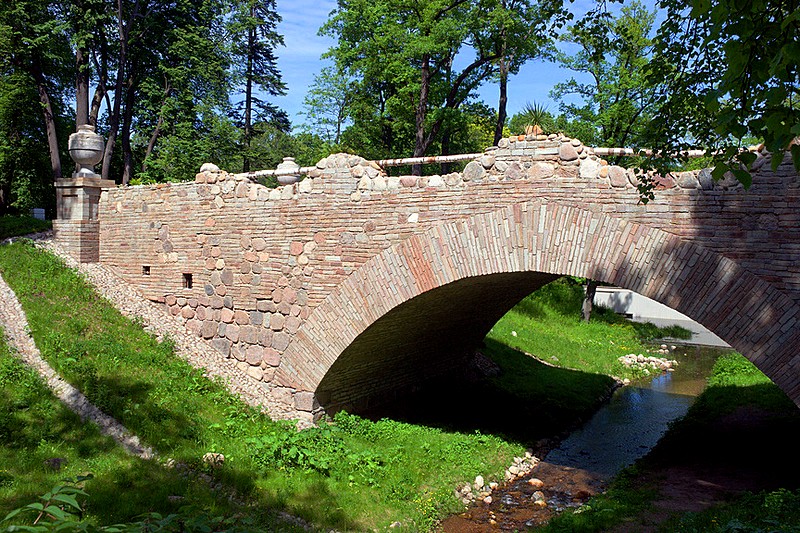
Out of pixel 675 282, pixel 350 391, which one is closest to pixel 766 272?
pixel 675 282

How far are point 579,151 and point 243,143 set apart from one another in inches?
643

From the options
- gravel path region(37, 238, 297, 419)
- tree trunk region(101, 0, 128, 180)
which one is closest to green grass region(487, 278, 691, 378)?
gravel path region(37, 238, 297, 419)

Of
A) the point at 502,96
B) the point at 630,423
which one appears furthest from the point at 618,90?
the point at 630,423

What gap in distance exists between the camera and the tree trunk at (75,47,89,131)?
1801 centimetres

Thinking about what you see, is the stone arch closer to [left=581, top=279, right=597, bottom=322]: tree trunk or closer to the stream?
the stream

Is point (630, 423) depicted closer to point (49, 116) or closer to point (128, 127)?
point (128, 127)

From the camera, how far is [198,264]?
10227 millimetres

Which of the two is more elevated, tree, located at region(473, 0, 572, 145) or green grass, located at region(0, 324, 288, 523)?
tree, located at region(473, 0, 572, 145)

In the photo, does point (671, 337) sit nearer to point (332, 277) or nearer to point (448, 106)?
point (448, 106)

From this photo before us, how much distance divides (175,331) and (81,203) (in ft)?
11.0

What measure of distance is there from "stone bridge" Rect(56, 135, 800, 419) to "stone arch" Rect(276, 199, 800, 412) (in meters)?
0.02

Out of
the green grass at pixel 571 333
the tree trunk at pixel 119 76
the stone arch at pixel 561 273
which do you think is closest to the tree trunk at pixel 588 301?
the green grass at pixel 571 333

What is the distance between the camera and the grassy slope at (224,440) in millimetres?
7047

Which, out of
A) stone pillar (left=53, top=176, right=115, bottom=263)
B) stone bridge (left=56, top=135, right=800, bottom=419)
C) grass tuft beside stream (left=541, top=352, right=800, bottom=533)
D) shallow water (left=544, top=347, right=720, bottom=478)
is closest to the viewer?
stone bridge (left=56, top=135, right=800, bottom=419)
